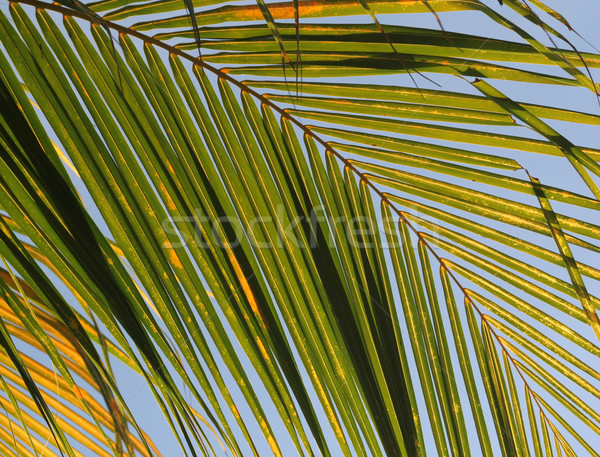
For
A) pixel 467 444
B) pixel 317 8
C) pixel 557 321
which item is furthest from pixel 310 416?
pixel 317 8

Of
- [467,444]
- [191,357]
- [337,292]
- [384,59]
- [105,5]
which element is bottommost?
[467,444]

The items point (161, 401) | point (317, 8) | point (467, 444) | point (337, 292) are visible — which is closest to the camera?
point (161, 401)

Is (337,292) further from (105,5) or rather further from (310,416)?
(105,5)

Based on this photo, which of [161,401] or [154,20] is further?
[154,20]

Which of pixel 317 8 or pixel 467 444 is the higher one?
pixel 317 8

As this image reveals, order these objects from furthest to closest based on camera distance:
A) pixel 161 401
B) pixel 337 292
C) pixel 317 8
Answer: pixel 337 292
pixel 317 8
pixel 161 401

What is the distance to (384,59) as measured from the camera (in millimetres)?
889

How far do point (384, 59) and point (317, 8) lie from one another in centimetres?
13

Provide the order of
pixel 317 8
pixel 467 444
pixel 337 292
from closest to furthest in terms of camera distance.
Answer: pixel 317 8
pixel 337 292
pixel 467 444

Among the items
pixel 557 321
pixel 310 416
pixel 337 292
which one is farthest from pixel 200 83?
pixel 557 321

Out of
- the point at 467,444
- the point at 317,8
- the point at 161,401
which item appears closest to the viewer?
the point at 161,401

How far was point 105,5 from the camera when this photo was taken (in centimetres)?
87

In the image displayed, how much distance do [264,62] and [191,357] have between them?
51 cm

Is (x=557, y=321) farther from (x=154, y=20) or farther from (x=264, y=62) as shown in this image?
(x=154, y=20)
